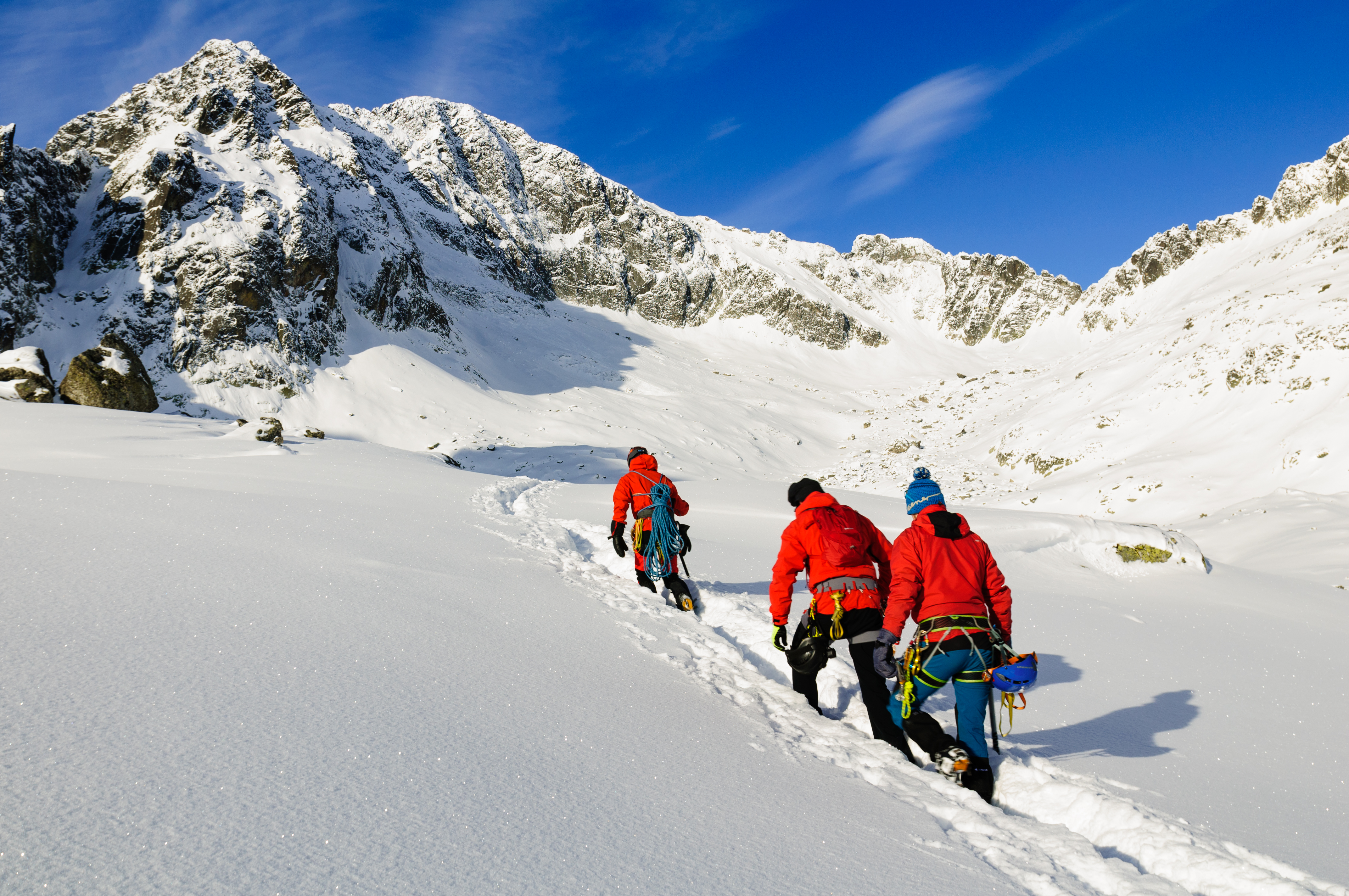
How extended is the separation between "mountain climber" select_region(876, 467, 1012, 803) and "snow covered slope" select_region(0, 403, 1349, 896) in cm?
28

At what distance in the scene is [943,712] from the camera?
5164 mm

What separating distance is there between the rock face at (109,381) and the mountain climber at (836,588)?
2645cm

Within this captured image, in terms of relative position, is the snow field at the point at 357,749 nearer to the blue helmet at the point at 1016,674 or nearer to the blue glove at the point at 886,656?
the blue glove at the point at 886,656

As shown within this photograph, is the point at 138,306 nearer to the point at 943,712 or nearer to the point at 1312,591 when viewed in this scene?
the point at 943,712

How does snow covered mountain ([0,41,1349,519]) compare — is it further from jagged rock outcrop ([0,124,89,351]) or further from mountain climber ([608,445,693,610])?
mountain climber ([608,445,693,610])

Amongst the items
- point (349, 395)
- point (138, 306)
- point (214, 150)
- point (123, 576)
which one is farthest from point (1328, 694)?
point (214, 150)

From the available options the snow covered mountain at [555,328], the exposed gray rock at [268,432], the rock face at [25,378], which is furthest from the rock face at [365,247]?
the exposed gray rock at [268,432]

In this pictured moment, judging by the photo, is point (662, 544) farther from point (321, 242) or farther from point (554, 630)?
point (321, 242)

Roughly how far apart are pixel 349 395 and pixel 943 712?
36.8 meters

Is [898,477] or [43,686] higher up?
[898,477]

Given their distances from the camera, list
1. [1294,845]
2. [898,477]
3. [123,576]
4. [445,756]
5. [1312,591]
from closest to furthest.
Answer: [445,756] < [1294,845] < [123,576] < [1312,591] < [898,477]

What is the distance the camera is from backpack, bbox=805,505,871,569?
494 cm

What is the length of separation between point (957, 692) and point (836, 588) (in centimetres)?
110

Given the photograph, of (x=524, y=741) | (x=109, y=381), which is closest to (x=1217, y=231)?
(x=524, y=741)
